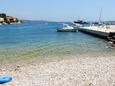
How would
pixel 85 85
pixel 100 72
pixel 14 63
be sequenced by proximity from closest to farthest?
pixel 85 85, pixel 100 72, pixel 14 63

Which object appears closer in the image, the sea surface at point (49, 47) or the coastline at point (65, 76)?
the coastline at point (65, 76)

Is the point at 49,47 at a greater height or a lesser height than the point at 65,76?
lesser

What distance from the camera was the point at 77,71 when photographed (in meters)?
18.0

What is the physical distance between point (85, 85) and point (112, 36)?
34873 mm

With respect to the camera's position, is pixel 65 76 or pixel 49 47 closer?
pixel 65 76

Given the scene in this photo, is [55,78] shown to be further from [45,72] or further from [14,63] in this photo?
[14,63]

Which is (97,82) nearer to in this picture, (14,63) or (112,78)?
(112,78)

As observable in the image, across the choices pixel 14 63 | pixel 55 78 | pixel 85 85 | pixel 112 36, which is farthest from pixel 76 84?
pixel 112 36

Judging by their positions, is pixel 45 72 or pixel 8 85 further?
pixel 45 72

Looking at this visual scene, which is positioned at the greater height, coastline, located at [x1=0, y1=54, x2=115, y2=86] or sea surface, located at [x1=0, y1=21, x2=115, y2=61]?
coastline, located at [x1=0, y1=54, x2=115, y2=86]

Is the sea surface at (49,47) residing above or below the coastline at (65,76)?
below

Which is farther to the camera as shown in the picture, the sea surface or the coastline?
the sea surface

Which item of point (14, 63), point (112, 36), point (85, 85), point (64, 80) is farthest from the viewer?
point (112, 36)

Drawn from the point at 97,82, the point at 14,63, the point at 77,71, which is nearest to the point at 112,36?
the point at 14,63
